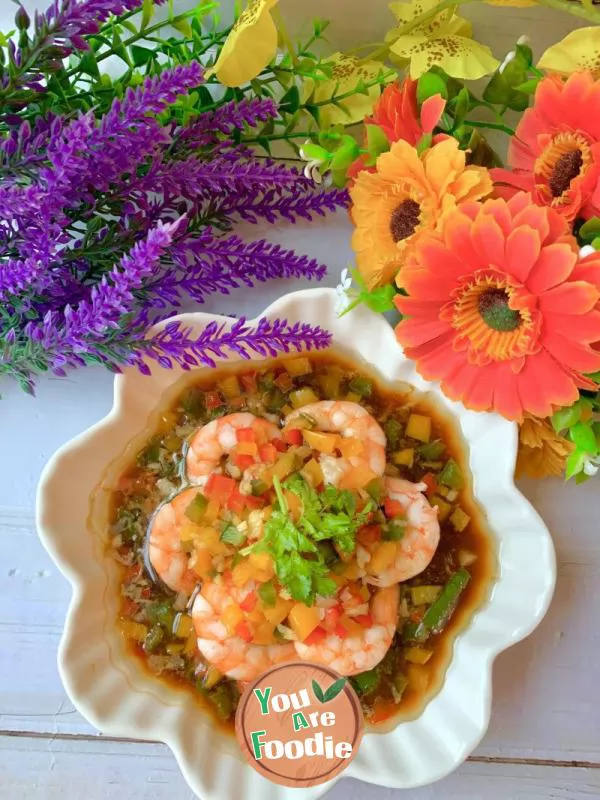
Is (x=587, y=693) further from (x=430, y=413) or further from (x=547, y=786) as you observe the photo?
(x=430, y=413)

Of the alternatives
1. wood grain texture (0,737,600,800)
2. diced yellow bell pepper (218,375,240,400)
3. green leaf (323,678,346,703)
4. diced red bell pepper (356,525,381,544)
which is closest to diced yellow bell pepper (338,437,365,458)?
diced red bell pepper (356,525,381,544)

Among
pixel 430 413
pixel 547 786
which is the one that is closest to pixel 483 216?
pixel 430 413

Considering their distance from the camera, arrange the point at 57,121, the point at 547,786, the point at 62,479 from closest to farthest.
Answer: the point at 57,121, the point at 62,479, the point at 547,786

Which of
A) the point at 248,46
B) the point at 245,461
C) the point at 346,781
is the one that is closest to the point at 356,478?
the point at 245,461

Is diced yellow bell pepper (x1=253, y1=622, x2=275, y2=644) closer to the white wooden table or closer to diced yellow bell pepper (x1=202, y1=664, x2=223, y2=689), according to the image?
diced yellow bell pepper (x1=202, y1=664, x2=223, y2=689)

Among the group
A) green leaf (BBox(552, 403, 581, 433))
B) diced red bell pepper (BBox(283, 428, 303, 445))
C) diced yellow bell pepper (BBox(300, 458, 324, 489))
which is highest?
green leaf (BBox(552, 403, 581, 433))
